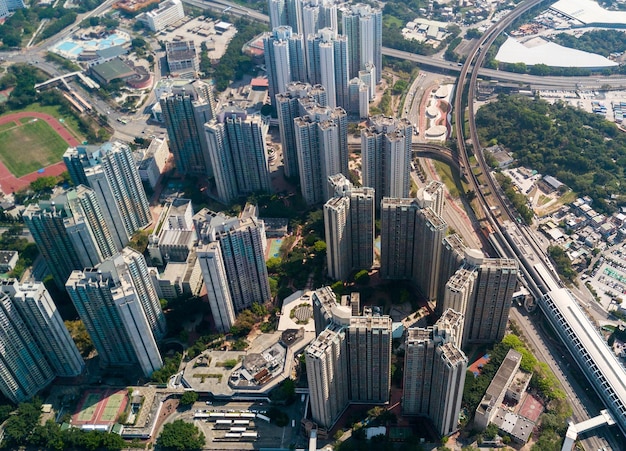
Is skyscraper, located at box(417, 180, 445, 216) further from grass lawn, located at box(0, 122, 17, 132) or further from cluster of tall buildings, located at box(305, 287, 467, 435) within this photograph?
grass lawn, located at box(0, 122, 17, 132)

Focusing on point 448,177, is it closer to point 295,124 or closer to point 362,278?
point 295,124

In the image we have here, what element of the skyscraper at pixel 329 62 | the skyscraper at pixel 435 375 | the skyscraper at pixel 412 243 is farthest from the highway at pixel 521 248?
the skyscraper at pixel 329 62

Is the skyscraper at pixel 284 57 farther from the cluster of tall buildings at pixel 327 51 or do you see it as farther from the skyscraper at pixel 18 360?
the skyscraper at pixel 18 360

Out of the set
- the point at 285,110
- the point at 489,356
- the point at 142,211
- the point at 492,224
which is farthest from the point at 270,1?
the point at 489,356

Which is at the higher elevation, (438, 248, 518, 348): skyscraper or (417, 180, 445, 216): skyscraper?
(417, 180, 445, 216): skyscraper

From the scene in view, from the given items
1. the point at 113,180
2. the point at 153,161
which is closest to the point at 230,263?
the point at 113,180

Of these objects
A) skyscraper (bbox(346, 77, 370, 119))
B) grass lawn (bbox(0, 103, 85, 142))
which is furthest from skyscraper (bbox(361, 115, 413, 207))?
grass lawn (bbox(0, 103, 85, 142))

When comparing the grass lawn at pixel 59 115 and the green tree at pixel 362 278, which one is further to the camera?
the grass lawn at pixel 59 115
